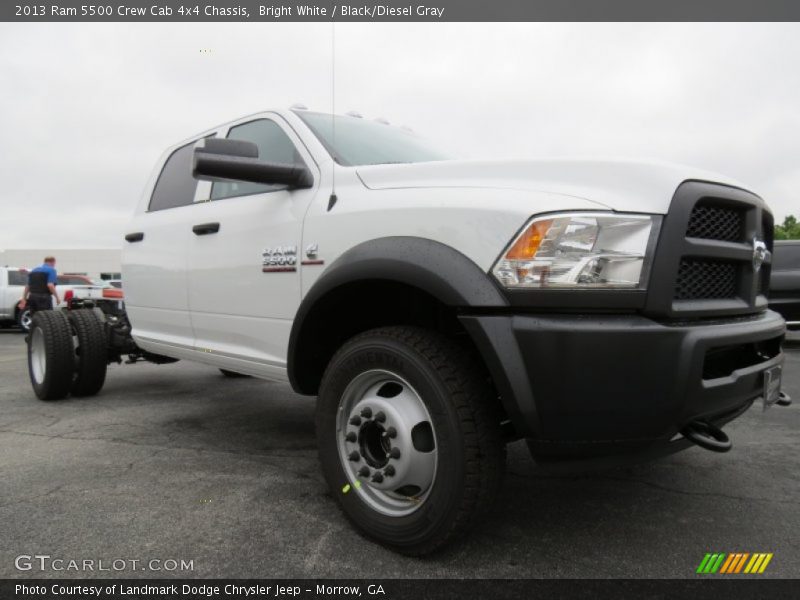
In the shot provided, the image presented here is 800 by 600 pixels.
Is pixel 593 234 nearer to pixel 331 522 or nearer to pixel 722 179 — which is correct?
pixel 722 179

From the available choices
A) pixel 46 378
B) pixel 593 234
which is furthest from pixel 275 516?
pixel 46 378

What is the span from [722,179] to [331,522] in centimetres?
205

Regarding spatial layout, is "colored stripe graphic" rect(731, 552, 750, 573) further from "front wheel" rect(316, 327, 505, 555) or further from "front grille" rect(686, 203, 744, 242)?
"front grille" rect(686, 203, 744, 242)

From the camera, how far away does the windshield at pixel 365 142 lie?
288 cm

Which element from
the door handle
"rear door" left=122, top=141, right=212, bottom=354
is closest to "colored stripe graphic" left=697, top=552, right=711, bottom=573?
the door handle

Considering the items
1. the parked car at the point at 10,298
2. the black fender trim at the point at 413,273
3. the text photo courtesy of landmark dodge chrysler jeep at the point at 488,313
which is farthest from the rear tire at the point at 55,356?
the parked car at the point at 10,298

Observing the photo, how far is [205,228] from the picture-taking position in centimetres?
336

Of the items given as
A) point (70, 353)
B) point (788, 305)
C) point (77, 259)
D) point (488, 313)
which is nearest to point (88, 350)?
point (70, 353)

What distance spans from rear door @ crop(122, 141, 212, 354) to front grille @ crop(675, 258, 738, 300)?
2797 mm

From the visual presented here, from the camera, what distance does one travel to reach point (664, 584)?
1925 mm

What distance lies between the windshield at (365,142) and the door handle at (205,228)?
80 centimetres

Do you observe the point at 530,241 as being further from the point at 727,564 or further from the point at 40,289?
the point at 40,289

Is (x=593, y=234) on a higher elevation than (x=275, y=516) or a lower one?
higher

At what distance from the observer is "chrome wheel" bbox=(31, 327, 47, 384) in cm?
502
